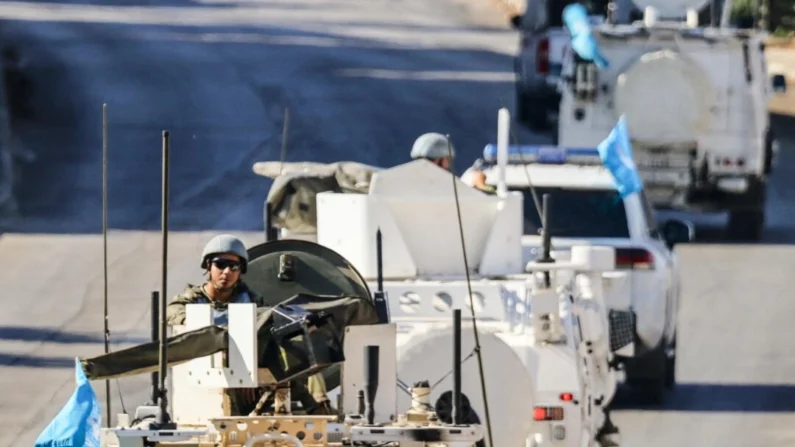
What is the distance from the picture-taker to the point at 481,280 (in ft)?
41.5

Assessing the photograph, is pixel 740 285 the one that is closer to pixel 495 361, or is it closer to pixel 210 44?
pixel 495 361

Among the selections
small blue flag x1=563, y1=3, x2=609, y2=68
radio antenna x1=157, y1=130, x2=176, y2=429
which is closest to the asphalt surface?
small blue flag x1=563, y1=3, x2=609, y2=68

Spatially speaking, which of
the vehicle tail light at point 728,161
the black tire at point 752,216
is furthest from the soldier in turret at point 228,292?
the black tire at point 752,216

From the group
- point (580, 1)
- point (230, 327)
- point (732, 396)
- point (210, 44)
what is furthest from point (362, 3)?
point (230, 327)

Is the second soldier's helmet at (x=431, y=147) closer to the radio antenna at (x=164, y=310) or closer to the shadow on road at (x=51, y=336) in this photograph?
the shadow on road at (x=51, y=336)

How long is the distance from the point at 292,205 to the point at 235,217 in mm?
11680

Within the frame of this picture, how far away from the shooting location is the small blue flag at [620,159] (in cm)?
1427

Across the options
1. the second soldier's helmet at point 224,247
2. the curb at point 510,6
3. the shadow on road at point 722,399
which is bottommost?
the shadow on road at point 722,399

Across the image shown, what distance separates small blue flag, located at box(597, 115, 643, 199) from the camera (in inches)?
562

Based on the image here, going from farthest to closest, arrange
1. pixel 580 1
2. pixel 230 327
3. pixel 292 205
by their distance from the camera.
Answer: pixel 580 1
pixel 292 205
pixel 230 327

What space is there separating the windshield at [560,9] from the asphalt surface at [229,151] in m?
1.93

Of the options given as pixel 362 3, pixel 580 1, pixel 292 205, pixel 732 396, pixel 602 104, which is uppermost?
pixel 362 3

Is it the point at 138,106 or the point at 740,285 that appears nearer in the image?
the point at 740,285

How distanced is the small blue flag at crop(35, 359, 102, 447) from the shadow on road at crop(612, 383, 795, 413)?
8805 millimetres
